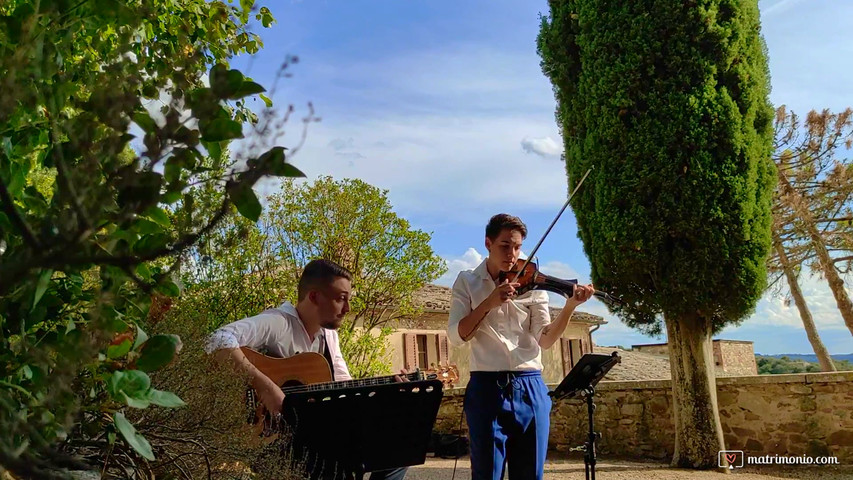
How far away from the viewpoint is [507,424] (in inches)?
149

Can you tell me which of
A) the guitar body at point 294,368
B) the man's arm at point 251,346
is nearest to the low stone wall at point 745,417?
Result: the guitar body at point 294,368

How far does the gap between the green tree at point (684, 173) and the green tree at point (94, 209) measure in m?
8.14

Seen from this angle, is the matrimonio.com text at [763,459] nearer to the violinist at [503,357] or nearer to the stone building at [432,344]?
the violinist at [503,357]

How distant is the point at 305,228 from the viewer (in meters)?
10.1

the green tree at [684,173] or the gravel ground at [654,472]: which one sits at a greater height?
the green tree at [684,173]

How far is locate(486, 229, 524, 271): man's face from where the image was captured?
4.01 metres

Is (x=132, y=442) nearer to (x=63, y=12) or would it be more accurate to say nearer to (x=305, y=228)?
(x=63, y=12)

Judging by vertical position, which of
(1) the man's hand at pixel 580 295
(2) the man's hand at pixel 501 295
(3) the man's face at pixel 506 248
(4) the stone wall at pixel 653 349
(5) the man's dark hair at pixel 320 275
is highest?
(4) the stone wall at pixel 653 349

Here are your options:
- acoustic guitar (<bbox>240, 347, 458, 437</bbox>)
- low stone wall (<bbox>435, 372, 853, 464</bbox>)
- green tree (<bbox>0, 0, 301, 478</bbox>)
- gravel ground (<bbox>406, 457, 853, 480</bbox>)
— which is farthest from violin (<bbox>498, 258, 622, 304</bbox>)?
low stone wall (<bbox>435, 372, 853, 464</bbox>)

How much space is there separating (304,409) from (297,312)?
3.96ft

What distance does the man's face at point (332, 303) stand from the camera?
402 centimetres

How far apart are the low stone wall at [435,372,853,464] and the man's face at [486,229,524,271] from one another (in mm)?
5247

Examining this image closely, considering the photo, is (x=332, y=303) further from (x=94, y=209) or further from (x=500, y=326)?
(x=94, y=209)

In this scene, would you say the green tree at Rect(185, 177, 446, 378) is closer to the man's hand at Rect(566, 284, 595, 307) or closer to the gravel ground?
the gravel ground
